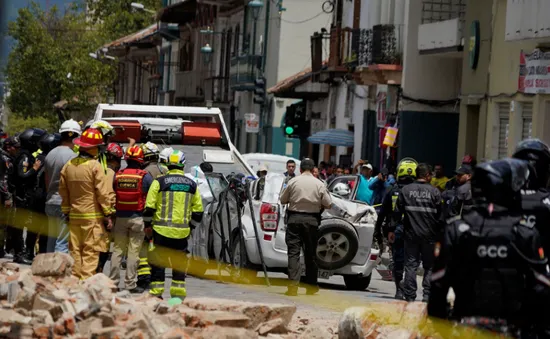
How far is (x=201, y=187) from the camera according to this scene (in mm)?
19844

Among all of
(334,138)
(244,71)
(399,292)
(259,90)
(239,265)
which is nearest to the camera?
(399,292)

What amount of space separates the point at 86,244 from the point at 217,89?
4865cm

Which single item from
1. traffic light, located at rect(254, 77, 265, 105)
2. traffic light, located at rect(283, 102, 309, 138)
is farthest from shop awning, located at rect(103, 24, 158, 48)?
traffic light, located at rect(283, 102, 309, 138)

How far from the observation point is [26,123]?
88.1 metres

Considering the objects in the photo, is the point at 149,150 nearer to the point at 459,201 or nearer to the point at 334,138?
the point at 459,201

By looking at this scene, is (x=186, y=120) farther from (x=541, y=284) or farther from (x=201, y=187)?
(x=541, y=284)

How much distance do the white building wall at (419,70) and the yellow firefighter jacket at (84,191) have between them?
20575 millimetres

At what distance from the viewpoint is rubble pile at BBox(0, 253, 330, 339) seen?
32.4 feet

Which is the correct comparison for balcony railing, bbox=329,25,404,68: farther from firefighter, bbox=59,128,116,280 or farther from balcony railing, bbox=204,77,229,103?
balcony railing, bbox=204,77,229,103

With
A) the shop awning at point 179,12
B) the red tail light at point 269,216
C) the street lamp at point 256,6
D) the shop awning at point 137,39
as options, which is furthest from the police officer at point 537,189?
the shop awning at point 137,39

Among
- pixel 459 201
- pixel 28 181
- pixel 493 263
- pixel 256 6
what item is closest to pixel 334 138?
pixel 256 6

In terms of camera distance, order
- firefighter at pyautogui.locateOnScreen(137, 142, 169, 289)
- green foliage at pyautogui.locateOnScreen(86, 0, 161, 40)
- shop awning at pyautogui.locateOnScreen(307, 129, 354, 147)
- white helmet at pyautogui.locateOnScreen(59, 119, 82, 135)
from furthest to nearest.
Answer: green foliage at pyautogui.locateOnScreen(86, 0, 161, 40), shop awning at pyautogui.locateOnScreen(307, 129, 354, 147), white helmet at pyautogui.locateOnScreen(59, 119, 82, 135), firefighter at pyautogui.locateOnScreen(137, 142, 169, 289)

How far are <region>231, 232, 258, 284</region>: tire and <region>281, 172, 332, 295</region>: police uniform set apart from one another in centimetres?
100

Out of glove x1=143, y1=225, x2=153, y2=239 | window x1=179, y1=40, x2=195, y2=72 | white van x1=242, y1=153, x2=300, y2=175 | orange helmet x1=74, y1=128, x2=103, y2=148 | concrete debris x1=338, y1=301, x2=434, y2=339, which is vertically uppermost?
window x1=179, y1=40, x2=195, y2=72
